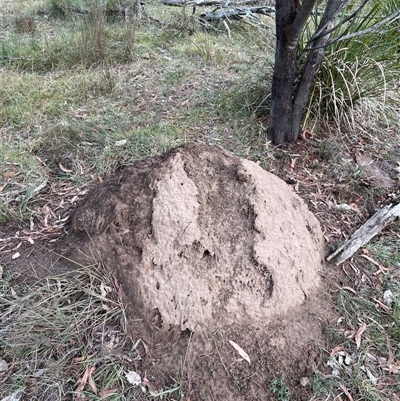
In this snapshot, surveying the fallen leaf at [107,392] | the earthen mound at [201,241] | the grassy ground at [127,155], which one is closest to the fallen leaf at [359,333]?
the grassy ground at [127,155]

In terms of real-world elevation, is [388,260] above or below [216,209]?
below

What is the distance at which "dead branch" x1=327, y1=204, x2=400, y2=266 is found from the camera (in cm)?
227

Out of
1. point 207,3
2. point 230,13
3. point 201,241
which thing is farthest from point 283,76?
point 207,3

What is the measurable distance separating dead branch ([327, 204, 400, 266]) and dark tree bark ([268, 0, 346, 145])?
0.97 m

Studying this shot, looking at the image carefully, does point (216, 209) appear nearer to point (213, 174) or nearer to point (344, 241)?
A: point (213, 174)

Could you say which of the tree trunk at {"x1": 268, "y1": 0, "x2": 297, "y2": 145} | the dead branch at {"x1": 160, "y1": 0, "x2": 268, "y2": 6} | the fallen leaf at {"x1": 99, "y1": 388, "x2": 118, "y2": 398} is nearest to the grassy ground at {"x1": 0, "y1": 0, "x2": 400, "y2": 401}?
the fallen leaf at {"x1": 99, "y1": 388, "x2": 118, "y2": 398}

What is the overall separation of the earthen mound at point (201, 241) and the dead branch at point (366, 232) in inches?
5.2

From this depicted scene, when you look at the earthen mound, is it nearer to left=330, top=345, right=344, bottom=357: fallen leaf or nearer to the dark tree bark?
left=330, top=345, right=344, bottom=357: fallen leaf

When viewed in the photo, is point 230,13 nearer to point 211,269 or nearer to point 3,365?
point 211,269

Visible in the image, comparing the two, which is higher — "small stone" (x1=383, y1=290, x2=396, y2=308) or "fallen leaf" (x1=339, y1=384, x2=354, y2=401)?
"small stone" (x1=383, y1=290, x2=396, y2=308)

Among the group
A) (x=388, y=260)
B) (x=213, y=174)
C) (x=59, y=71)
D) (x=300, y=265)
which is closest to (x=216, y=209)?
(x=213, y=174)

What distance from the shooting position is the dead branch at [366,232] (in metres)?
2.27

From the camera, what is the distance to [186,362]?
172cm

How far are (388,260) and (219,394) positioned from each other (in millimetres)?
Answer: 1327
